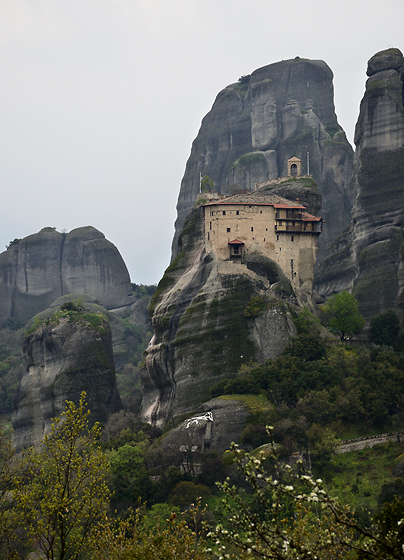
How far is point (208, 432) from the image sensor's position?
74625mm

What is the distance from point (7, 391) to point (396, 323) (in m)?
68.8

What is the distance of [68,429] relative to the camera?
3008 centimetres

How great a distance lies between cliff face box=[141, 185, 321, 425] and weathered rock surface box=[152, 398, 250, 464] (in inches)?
300

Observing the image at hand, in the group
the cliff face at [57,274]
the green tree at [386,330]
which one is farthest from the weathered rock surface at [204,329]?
the cliff face at [57,274]

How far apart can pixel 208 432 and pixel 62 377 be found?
3044 cm

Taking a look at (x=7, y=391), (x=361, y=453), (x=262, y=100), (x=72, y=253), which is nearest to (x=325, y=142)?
(x=262, y=100)

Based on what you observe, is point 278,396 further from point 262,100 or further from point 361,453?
point 262,100

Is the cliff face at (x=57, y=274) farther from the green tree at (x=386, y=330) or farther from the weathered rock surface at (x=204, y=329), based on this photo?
the green tree at (x=386, y=330)

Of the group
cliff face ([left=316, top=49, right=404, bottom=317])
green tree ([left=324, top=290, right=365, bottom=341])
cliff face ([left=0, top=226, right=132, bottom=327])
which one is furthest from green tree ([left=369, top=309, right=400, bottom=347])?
cliff face ([left=0, top=226, right=132, bottom=327])

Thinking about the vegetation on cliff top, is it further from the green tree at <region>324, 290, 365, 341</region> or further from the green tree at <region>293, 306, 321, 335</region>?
the green tree at <region>324, 290, 365, 341</region>

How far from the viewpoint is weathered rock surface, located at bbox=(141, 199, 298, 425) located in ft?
280

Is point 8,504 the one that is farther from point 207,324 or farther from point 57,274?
point 57,274

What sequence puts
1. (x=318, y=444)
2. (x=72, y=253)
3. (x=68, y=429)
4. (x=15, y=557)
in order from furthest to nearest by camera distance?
(x=72, y=253), (x=318, y=444), (x=68, y=429), (x=15, y=557)

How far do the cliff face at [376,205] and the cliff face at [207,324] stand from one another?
18.0 meters
